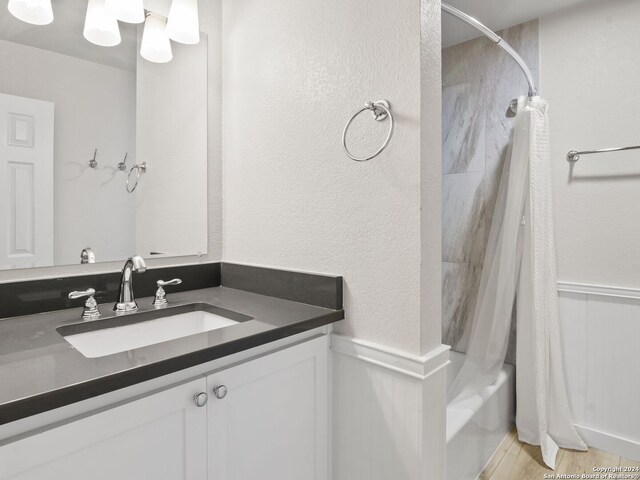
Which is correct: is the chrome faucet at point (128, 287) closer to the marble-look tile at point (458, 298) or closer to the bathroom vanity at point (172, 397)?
the bathroom vanity at point (172, 397)

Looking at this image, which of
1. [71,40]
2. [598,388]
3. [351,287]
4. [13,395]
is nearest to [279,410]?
[351,287]

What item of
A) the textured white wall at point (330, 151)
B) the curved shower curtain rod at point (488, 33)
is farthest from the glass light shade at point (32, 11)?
the curved shower curtain rod at point (488, 33)

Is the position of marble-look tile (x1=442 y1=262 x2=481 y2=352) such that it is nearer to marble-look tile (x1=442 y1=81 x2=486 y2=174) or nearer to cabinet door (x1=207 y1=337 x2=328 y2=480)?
marble-look tile (x1=442 y1=81 x2=486 y2=174)

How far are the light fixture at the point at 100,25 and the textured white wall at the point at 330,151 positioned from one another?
0.44 meters

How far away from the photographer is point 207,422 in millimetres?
883

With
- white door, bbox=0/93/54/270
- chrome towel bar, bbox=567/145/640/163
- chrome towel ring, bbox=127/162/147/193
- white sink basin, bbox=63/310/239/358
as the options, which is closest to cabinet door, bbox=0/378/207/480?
white sink basin, bbox=63/310/239/358

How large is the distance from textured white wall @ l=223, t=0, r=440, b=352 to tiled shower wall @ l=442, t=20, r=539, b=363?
4.59 ft

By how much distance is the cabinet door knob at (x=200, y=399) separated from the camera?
0.86 metres

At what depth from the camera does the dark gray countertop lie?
66 centimetres

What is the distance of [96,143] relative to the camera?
1333 millimetres

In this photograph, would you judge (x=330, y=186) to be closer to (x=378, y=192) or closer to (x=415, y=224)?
(x=378, y=192)

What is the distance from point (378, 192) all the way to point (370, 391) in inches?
24.1

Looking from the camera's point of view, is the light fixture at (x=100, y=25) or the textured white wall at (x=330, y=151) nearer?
the textured white wall at (x=330, y=151)

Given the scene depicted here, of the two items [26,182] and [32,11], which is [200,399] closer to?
[26,182]
